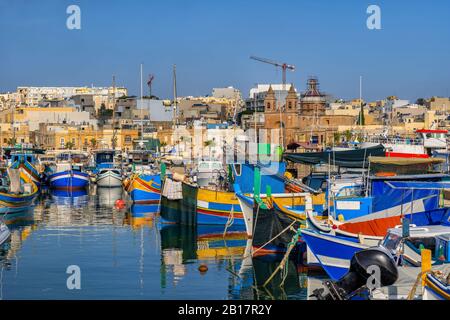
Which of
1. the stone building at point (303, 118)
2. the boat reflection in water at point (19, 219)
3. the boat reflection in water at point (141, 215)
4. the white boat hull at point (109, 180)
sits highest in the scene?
the stone building at point (303, 118)

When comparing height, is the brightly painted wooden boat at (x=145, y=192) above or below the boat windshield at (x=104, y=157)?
below

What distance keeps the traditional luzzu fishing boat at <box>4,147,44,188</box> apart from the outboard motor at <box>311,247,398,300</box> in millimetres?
37175

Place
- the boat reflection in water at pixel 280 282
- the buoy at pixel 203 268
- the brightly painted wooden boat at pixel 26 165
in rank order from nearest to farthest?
the boat reflection in water at pixel 280 282
the buoy at pixel 203 268
the brightly painted wooden boat at pixel 26 165

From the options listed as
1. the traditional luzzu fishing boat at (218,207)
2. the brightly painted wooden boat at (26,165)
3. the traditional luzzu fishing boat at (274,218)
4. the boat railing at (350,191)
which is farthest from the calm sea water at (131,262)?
the brightly painted wooden boat at (26,165)

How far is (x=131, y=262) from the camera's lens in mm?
25750

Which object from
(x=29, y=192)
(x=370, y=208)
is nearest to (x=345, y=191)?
(x=370, y=208)

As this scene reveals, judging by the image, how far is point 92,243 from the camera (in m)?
30.1

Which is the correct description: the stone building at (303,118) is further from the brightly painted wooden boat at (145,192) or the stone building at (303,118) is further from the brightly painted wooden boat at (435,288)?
the brightly painted wooden boat at (435,288)

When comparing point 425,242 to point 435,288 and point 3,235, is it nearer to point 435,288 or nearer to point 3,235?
point 435,288

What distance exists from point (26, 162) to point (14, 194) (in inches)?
622

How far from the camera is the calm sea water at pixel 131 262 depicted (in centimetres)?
2122

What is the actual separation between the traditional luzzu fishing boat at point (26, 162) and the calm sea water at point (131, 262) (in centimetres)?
1286

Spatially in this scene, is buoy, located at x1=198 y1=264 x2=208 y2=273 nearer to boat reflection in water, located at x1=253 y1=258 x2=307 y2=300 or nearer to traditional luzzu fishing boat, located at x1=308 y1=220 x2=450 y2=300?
boat reflection in water, located at x1=253 y1=258 x2=307 y2=300
